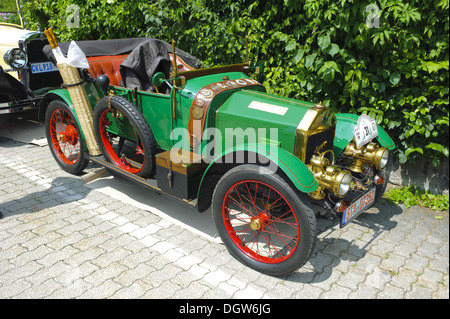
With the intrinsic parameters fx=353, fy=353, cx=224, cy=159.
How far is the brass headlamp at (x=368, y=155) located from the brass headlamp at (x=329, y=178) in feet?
1.54

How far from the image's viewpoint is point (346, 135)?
3.34 meters

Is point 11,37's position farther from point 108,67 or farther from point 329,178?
point 329,178

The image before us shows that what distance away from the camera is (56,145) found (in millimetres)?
4707

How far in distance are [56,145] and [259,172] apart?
3.27 metres

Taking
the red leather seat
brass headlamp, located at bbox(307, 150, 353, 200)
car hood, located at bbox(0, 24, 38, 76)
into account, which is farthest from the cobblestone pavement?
car hood, located at bbox(0, 24, 38, 76)

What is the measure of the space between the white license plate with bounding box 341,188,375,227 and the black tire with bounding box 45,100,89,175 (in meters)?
3.02

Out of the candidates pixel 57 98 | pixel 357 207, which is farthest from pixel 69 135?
pixel 357 207

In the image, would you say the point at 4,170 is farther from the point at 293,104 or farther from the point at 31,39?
the point at 293,104

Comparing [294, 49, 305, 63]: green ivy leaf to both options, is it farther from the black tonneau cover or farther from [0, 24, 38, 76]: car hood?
[0, 24, 38, 76]: car hood

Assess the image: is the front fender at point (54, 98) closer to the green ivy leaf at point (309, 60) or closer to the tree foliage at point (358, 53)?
the tree foliage at point (358, 53)

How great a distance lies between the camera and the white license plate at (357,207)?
8.96 feet

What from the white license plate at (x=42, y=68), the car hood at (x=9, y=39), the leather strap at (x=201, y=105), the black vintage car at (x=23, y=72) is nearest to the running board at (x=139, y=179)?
the leather strap at (x=201, y=105)

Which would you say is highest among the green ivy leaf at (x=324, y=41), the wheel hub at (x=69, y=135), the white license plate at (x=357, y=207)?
the green ivy leaf at (x=324, y=41)
